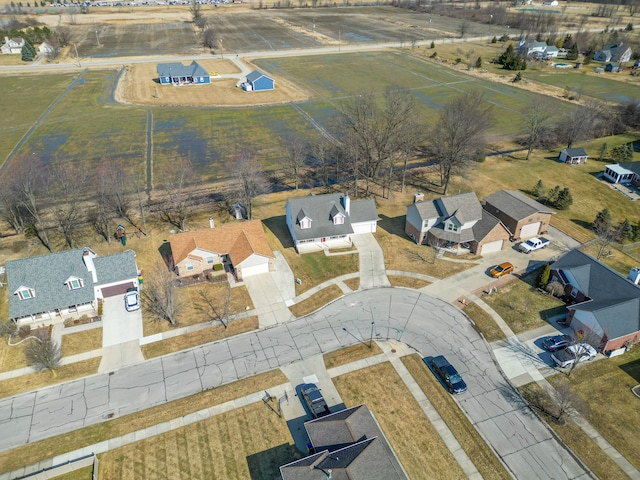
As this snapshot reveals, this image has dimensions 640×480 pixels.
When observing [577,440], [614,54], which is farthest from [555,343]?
[614,54]

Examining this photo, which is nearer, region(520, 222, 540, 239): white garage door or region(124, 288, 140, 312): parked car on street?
region(124, 288, 140, 312): parked car on street

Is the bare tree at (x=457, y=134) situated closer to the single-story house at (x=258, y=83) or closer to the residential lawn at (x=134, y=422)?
the residential lawn at (x=134, y=422)

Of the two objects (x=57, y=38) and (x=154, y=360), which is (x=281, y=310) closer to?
(x=154, y=360)

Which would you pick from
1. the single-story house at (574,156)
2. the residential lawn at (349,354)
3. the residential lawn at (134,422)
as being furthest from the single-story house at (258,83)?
the residential lawn at (134,422)

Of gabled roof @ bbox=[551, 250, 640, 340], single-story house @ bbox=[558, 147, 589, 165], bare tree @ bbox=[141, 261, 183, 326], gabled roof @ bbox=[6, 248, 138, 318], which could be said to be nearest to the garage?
gabled roof @ bbox=[6, 248, 138, 318]

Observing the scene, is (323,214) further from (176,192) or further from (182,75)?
(182,75)

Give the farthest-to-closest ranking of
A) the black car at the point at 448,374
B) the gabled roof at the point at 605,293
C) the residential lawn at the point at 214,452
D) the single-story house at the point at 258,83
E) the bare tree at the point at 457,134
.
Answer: the single-story house at the point at 258,83
the bare tree at the point at 457,134
the gabled roof at the point at 605,293
the black car at the point at 448,374
the residential lawn at the point at 214,452

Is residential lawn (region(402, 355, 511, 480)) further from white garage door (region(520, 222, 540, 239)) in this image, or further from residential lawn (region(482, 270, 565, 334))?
white garage door (region(520, 222, 540, 239))
